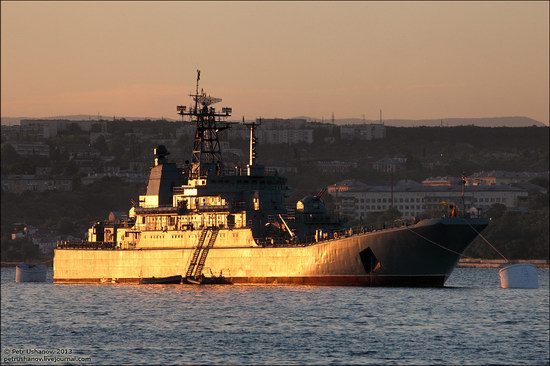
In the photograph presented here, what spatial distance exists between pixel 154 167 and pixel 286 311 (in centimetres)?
3739

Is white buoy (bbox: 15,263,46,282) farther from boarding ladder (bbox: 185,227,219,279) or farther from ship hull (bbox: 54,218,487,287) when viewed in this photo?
boarding ladder (bbox: 185,227,219,279)

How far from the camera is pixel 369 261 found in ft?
333

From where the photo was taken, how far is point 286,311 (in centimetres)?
8406

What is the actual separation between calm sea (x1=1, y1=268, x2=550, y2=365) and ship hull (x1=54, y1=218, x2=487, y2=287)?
2.12 metres

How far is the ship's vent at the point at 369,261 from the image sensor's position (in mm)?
100875

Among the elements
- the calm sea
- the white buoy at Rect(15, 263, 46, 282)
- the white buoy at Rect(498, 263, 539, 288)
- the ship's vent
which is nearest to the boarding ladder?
the calm sea

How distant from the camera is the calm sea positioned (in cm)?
6512

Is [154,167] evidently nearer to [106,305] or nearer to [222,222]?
[222,222]

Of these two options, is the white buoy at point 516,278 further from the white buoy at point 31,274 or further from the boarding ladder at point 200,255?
the white buoy at point 31,274

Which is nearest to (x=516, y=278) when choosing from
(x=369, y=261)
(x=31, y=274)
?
(x=369, y=261)

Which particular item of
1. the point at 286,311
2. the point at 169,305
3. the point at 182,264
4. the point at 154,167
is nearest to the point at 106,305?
the point at 169,305

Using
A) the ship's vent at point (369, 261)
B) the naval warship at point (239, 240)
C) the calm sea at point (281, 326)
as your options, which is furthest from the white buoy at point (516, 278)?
the ship's vent at point (369, 261)

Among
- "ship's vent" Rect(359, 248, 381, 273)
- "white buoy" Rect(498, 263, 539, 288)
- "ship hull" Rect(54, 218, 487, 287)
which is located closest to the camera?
"ship hull" Rect(54, 218, 487, 287)

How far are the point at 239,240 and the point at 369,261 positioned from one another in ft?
36.7
